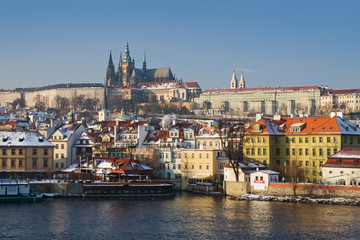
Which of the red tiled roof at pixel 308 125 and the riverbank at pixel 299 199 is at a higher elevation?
the red tiled roof at pixel 308 125

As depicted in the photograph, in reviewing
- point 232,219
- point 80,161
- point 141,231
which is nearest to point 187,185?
point 80,161

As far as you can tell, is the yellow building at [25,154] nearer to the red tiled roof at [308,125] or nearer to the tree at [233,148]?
the tree at [233,148]

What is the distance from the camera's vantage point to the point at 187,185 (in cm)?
7644

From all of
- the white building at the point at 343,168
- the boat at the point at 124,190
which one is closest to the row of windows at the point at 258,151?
the white building at the point at 343,168

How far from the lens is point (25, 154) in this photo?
7650 cm

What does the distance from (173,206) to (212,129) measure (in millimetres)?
26472

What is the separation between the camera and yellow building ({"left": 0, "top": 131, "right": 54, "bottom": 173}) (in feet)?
251

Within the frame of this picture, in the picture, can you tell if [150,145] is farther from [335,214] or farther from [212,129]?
[335,214]

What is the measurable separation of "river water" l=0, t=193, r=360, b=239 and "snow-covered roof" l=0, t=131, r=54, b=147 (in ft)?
49.6

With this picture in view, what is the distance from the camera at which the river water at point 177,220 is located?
46344mm

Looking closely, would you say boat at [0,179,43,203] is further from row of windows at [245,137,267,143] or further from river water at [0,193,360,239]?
row of windows at [245,137,267,143]

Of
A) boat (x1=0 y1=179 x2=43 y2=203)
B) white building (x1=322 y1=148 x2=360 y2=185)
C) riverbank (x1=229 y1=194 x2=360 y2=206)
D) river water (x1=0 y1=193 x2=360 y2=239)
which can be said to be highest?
white building (x1=322 y1=148 x2=360 y2=185)

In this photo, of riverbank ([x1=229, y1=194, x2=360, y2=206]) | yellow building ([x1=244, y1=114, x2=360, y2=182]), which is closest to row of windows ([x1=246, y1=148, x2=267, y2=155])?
yellow building ([x1=244, y1=114, x2=360, y2=182])

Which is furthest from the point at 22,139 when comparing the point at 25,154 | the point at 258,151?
the point at 258,151
